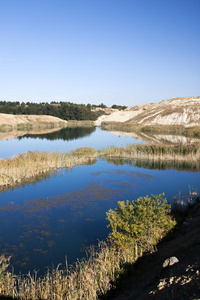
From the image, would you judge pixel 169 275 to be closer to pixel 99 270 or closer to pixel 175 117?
pixel 99 270

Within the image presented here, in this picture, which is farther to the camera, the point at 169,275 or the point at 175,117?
the point at 175,117

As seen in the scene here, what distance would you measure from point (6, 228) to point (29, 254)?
93.8 inches

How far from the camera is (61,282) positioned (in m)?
5.83

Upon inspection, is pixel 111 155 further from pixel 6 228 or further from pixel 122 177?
pixel 6 228

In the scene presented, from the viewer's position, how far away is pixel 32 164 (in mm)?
19203

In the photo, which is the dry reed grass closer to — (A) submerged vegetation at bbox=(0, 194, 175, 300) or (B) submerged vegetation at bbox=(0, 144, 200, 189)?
(A) submerged vegetation at bbox=(0, 194, 175, 300)

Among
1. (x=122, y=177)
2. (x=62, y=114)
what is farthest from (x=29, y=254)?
(x=62, y=114)

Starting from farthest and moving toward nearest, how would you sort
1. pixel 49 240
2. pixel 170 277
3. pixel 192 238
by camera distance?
1. pixel 49 240
2. pixel 192 238
3. pixel 170 277

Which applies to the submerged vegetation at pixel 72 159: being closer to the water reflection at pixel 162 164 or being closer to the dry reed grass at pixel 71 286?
the water reflection at pixel 162 164

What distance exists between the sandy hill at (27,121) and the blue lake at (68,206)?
55.7 m

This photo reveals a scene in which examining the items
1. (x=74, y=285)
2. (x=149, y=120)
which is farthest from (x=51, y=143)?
(x=149, y=120)

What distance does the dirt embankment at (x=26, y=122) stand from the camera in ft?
233

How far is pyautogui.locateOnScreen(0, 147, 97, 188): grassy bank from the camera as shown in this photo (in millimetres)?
16891

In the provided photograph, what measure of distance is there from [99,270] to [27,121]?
7999 cm
